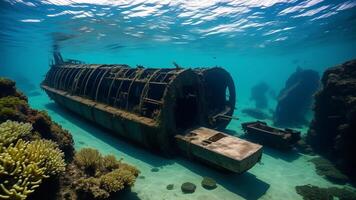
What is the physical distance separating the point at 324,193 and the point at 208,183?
4211 millimetres

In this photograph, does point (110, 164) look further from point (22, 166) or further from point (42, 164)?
point (22, 166)

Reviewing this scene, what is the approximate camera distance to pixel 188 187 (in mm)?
8234

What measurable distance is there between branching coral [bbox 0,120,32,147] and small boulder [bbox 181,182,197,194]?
17.5 ft

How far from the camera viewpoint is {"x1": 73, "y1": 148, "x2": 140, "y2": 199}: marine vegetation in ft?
21.3

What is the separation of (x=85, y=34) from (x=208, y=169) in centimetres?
2412

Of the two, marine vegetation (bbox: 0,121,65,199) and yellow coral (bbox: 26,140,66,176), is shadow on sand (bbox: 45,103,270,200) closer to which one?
yellow coral (bbox: 26,140,66,176)

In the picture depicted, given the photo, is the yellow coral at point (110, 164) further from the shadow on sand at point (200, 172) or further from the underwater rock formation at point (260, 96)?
the underwater rock formation at point (260, 96)

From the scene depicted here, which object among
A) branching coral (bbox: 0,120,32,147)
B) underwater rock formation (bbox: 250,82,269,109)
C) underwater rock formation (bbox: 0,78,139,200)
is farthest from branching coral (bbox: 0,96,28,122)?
underwater rock formation (bbox: 250,82,269,109)

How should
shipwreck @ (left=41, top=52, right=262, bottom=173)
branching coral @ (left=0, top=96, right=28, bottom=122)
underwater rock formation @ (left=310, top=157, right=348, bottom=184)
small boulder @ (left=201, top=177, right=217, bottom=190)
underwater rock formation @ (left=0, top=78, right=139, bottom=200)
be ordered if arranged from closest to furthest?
underwater rock formation @ (left=0, top=78, right=139, bottom=200), branching coral @ (left=0, top=96, right=28, bottom=122), small boulder @ (left=201, top=177, right=217, bottom=190), shipwreck @ (left=41, top=52, right=262, bottom=173), underwater rock formation @ (left=310, top=157, right=348, bottom=184)

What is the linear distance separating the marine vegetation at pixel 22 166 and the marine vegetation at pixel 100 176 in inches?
44.7

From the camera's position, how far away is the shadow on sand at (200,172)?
27.0ft

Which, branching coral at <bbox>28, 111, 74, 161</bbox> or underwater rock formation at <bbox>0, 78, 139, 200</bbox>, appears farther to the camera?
branching coral at <bbox>28, 111, 74, 161</bbox>

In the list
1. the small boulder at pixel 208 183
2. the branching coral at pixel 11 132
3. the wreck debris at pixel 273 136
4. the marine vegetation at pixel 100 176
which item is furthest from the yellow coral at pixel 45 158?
the wreck debris at pixel 273 136

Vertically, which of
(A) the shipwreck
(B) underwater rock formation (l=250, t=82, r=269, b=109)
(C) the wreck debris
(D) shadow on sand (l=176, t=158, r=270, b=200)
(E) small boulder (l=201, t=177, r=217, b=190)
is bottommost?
(B) underwater rock formation (l=250, t=82, r=269, b=109)
